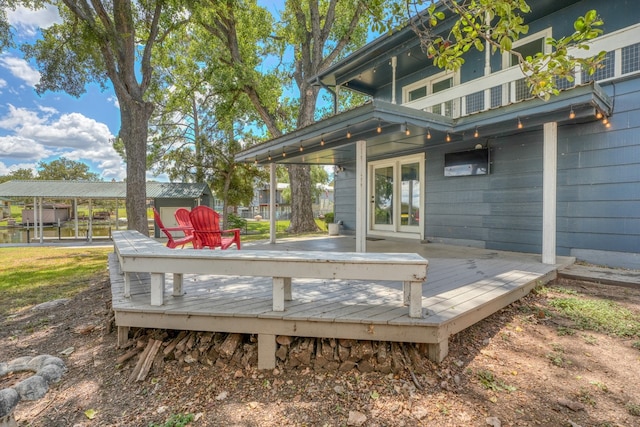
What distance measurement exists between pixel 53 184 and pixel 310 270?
19417mm

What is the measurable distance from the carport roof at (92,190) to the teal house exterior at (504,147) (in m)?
10.3

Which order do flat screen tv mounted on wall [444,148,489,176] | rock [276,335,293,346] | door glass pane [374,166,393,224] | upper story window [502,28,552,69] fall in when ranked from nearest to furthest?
rock [276,335,293,346] < upper story window [502,28,552,69] < flat screen tv mounted on wall [444,148,489,176] < door glass pane [374,166,393,224]

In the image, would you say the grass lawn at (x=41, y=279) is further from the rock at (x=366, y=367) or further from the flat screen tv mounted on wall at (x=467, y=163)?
the flat screen tv mounted on wall at (x=467, y=163)

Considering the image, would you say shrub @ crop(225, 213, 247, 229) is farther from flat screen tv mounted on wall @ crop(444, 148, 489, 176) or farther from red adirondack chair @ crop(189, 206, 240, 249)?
flat screen tv mounted on wall @ crop(444, 148, 489, 176)

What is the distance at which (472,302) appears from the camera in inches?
114

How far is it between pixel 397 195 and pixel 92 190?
1584 cm

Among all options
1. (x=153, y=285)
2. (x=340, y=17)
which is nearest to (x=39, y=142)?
(x=340, y=17)

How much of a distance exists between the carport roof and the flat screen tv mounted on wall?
1312 cm

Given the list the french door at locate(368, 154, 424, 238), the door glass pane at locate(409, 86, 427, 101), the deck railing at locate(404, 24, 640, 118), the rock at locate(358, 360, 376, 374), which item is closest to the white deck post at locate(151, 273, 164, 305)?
the rock at locate(358, 360, 376, 374)

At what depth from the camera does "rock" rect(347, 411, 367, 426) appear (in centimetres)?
192

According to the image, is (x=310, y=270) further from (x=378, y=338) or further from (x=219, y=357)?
(x=219, y=357)

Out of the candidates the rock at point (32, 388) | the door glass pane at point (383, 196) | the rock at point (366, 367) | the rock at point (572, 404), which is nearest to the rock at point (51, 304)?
the rock at point (32, 388)

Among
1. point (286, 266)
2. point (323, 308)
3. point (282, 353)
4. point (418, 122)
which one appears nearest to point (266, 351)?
point (282, 353)

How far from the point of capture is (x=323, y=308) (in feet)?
8.70
